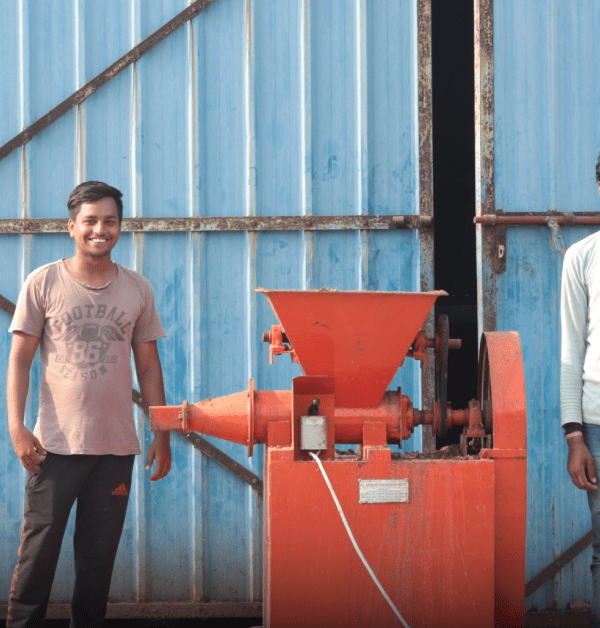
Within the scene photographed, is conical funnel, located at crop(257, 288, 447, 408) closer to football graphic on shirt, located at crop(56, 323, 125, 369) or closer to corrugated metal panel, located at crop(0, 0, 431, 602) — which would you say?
football graphic on shirt, located at crop(56, 323, 125, 369)

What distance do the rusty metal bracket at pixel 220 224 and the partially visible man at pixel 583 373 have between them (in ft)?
4.60

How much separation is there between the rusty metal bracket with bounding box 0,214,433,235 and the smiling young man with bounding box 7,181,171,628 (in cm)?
109

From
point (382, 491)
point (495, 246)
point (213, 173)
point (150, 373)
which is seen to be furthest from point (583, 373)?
point (213, 173)

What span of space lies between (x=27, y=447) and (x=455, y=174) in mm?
4825

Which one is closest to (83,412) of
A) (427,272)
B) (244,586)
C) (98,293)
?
(98,293)

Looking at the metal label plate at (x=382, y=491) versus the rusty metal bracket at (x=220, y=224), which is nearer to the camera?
the metal label plate at (x=382, y=491)

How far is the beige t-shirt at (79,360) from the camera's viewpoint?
278 cm

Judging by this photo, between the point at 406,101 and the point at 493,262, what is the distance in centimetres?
107

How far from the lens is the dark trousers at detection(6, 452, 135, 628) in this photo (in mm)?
2725

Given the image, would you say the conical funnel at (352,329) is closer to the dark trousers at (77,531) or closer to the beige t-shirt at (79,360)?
the beige t-shirt at (79,360)

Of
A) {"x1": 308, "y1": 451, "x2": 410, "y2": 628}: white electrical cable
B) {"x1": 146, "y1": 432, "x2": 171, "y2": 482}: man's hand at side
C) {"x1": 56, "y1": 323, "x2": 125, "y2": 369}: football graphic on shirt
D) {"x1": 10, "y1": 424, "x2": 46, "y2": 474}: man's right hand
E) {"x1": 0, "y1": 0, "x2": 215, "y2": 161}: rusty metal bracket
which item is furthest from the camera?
{"x1": 0, "y1": 0, "x2": 215, "y2": 161}: rusty metal bracket

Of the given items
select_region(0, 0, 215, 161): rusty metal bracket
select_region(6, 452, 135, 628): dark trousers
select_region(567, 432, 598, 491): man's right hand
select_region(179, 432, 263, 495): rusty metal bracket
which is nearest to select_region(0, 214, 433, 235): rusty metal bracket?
select_region(0, 0, 215, 161): rusty metal bracket

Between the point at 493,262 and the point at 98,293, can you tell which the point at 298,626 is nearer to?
the point at 98,293

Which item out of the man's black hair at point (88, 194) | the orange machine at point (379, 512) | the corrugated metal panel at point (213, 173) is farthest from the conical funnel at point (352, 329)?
the corrugated metal panel at point (213, 173)
